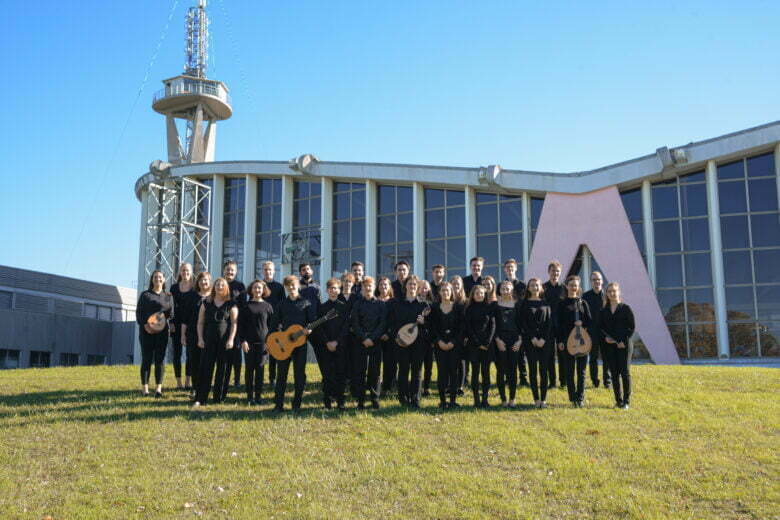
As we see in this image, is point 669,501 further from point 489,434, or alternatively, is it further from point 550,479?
point 489,434

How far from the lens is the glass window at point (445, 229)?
23.7 meters

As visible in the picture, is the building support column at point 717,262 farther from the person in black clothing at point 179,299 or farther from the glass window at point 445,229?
the person in black clothing at point 179,299

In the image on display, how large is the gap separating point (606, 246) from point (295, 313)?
47.2 feet

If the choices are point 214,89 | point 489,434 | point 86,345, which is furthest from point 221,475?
point 86,345

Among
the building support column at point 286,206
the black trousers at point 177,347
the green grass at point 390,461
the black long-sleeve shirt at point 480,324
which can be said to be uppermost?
the building support column at point 286,206

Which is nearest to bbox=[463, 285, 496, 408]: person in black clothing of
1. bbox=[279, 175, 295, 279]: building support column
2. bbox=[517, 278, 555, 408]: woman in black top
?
bbox=[517, 278, 555, 408]: woman in black top

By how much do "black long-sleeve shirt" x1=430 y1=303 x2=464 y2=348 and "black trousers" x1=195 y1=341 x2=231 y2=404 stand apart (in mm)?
2839

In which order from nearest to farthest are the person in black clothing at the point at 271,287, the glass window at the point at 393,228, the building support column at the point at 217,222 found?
the person in black clothing at the point at 271,287 < the glass window at the point at 393,228 < the building support column at the point at 217,222

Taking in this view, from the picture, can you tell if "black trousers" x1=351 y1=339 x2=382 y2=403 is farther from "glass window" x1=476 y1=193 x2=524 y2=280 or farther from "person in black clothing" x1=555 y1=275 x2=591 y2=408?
"glass window" x1=476 y1=193 x2=524 y2=280

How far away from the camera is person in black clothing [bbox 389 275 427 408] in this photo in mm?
9062

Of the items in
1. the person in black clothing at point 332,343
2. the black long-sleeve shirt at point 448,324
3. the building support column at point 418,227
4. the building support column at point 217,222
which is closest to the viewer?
the person in black clothing at point 332,343

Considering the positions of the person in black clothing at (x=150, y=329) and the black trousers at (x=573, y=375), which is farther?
the person in black clothing at (x=150, y=329)

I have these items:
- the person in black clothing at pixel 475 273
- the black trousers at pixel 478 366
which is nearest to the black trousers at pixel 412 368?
the black trousers at pixel 478 366

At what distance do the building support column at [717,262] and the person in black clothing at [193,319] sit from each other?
1539 centimetres
